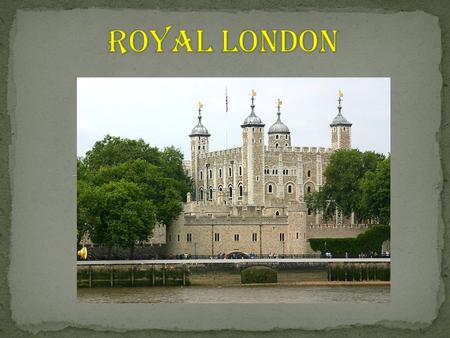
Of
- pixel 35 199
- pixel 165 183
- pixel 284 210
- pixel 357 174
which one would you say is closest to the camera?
pixel 35 199

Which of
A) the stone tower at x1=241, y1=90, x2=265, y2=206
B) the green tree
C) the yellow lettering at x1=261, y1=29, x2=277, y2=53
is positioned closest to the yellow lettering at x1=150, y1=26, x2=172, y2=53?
the yellow lettering at x1=261, y1=29, x2=277, y2=53

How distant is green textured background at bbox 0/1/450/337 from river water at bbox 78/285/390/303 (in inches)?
248

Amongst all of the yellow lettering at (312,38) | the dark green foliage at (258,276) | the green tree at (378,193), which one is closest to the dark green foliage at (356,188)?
the green tree at (378,193)

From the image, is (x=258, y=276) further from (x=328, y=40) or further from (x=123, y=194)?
(x=328, y=40)

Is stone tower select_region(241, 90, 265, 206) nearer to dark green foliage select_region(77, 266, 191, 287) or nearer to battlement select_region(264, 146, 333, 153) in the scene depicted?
battlement select_region(264, 146, 333, 153)

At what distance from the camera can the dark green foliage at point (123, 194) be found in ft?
80.5

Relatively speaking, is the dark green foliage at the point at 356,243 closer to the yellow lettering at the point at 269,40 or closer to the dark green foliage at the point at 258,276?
the dark green foliage at the point at 258,276

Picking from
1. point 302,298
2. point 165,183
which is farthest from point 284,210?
point 302,298

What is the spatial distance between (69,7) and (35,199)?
3.76 feet

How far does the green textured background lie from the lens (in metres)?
6.13

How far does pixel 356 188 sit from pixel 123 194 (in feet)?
28.3

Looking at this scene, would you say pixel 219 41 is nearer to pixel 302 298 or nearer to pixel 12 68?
pixel 12 68

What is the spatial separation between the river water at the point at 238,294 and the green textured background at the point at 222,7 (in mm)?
6309

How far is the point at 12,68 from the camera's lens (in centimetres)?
616
